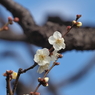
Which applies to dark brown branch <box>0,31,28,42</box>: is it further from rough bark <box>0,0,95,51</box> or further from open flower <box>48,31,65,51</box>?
open flower <box>48,31,65,51</box>

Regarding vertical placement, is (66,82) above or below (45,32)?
above

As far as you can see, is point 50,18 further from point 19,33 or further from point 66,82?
point 66,82

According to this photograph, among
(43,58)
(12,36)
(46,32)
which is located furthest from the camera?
(12,36)

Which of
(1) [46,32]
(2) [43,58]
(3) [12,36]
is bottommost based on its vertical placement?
(2) [43,58]

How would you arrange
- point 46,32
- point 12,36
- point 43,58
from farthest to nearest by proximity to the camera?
point 12,36
point 46,32
point 43,58

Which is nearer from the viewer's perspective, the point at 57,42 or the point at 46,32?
the point at 57,42

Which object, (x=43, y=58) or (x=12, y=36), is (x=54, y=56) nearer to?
(x=43, y=58)

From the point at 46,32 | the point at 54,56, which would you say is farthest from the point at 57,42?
the point at 46,32

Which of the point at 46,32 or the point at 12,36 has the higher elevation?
the point at 12,36

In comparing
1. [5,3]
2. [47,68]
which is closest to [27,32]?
[5,3]
